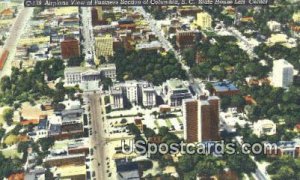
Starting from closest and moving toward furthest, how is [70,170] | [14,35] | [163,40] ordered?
1. [70,170]
2. [163,40]
3. [14,35]

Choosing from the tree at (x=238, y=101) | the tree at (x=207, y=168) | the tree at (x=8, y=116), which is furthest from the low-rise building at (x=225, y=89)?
the tree at (x=8, y=116)

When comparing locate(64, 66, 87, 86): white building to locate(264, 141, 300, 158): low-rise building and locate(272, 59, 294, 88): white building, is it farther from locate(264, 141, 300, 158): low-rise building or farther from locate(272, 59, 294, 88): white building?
locate(264, 141, 300, 158): low-rise building

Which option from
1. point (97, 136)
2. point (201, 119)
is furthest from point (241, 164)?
point (97, 136)

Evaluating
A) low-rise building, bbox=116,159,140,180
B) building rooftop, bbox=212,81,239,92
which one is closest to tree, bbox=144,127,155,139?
low-rise building, bbox=116,159,140,180

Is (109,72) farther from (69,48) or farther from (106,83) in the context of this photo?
(69,48)

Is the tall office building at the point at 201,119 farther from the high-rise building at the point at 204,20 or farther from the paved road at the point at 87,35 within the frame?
the high-rise building at the point at 204,20

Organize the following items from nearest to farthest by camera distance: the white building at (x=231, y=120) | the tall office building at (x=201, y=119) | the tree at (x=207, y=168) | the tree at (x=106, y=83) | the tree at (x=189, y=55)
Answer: the tree at (x=207, y=168) < the tall office building at (x=201, y=119) < the white building at (x=231, y=120) < the tree at (x=106, y=83) < the tree at (x=189, y=55)
